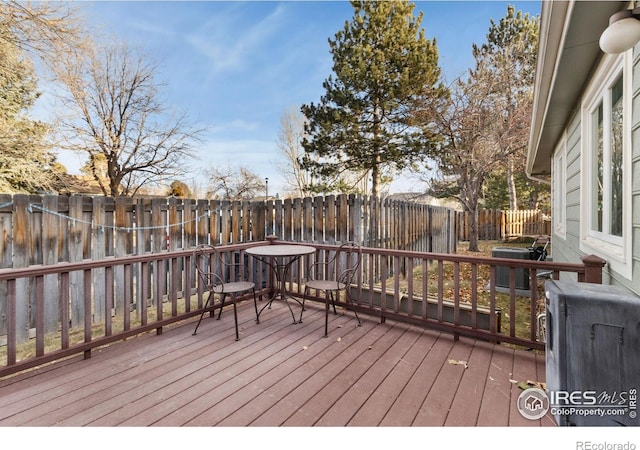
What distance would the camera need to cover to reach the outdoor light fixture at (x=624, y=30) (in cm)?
134

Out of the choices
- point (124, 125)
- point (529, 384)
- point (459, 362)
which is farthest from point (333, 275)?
point (124, 125)

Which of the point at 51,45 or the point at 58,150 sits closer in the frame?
the point at 51,45

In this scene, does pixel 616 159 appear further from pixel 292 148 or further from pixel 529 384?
pixel 292 148

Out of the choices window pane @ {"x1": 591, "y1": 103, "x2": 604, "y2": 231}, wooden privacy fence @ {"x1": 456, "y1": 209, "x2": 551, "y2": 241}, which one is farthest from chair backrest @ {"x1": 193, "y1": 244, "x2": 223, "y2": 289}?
wooden privacy fence @ {"x1": 456, "y1": 209, "x2": 551, "y2": 241}

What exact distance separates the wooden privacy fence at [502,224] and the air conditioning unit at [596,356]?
14463mm

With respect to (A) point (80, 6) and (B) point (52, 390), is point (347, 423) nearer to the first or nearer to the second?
(B) point (52, 390)

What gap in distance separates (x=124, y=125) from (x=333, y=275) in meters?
8.49

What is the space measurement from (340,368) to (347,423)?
65 centimetres

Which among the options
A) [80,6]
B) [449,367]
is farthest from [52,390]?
[80,6]

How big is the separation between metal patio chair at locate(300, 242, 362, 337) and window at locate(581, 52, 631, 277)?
2.11 meters

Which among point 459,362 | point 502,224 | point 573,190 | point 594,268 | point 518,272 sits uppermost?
point 573,190

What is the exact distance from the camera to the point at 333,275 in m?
4.12

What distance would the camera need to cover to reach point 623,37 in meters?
1.36
